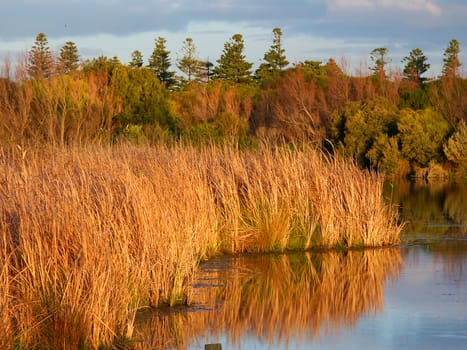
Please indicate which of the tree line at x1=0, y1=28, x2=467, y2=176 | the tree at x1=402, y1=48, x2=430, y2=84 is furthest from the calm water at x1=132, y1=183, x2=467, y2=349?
the tree at x1=402, y1=48, x2=430, y2=84

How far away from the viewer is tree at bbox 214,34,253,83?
6494 centimetres

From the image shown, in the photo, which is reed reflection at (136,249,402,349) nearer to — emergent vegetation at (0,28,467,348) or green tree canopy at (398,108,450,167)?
emergent vegetation at (0,28,467,348)

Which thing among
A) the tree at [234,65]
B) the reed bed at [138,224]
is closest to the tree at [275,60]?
the tree at [234,65]

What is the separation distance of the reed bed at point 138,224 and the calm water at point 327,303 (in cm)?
45

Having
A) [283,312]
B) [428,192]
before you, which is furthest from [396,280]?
[428,192]

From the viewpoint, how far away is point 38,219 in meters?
8.69

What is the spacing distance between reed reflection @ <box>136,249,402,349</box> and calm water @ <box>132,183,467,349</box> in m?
0.01

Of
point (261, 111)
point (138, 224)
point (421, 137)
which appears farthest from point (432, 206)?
point (261, 111)

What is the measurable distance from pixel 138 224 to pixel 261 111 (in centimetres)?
4017

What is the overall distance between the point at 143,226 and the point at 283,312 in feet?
6.51

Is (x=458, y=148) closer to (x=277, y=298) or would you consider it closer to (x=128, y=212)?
(x=277, y=298)

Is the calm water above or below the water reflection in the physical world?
above

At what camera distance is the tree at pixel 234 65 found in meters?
64.9

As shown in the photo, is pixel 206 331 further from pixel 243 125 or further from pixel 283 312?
pixel 243 125
